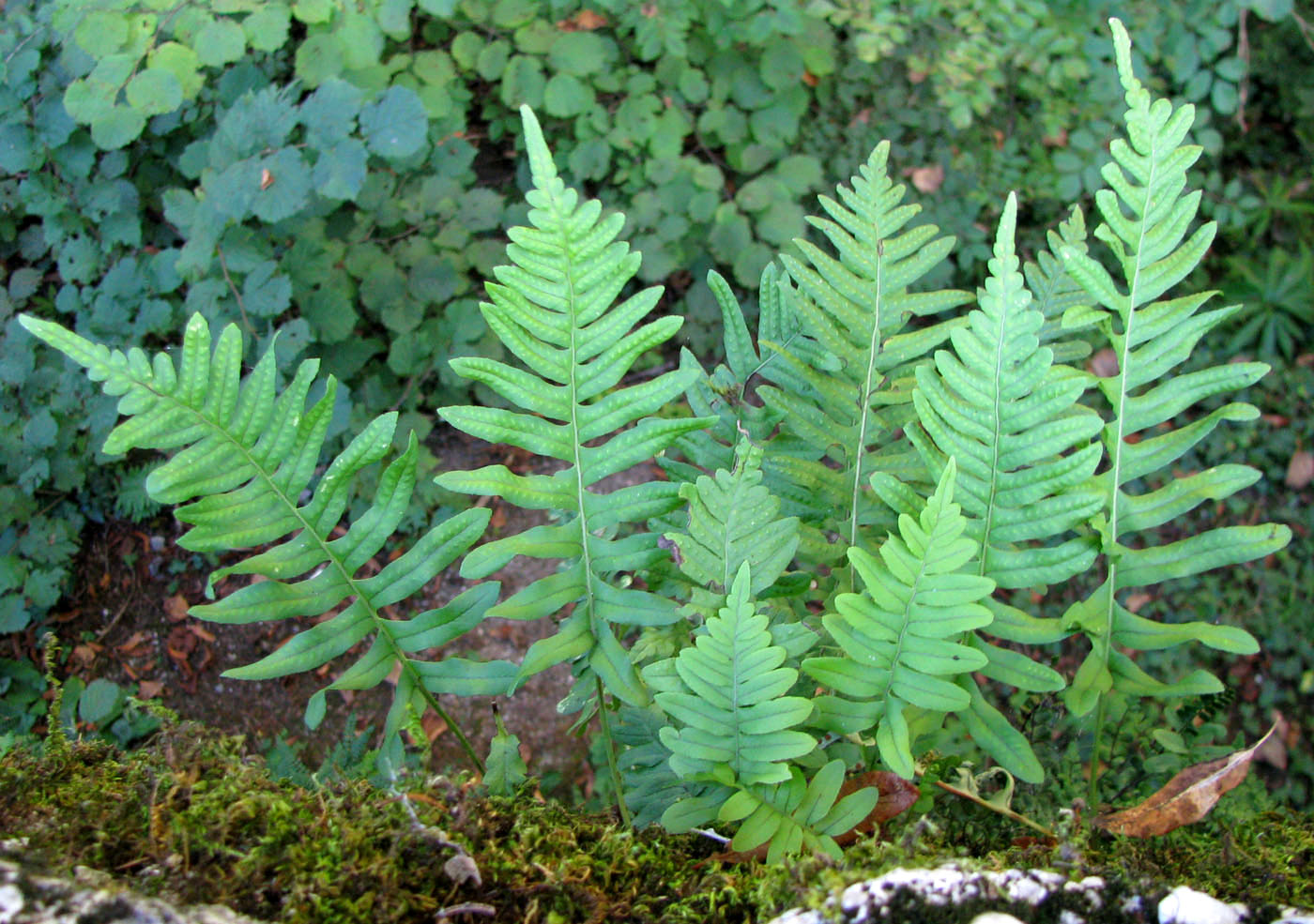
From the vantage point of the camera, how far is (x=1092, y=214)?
13.0ft

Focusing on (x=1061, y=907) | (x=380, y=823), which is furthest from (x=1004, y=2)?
(x=380, y=823)

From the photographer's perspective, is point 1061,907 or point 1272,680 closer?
point 1061,907

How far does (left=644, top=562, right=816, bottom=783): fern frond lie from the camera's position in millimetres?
1112

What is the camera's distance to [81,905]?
2.85ft

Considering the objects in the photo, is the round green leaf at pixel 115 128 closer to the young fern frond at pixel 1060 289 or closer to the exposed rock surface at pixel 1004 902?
the young fern frond at pixel 1060 289

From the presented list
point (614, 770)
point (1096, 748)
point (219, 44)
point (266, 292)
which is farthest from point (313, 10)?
point (1096, 748)

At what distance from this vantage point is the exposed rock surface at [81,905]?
2.79 feet

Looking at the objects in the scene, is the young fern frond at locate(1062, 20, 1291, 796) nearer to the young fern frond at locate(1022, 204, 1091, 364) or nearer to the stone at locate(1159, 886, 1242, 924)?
the young fern frond at locate(1022, 204, 1091, 364)

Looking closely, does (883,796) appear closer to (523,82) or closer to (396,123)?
(396,123)

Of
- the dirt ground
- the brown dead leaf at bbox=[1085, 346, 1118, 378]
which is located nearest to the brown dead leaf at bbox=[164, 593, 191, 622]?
the dirt ground

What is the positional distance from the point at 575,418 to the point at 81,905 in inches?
31.2

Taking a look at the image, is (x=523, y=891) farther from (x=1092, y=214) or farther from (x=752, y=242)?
(x=1092, y=214)

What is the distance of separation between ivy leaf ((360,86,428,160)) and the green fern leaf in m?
1.76

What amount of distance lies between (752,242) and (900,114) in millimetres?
989
